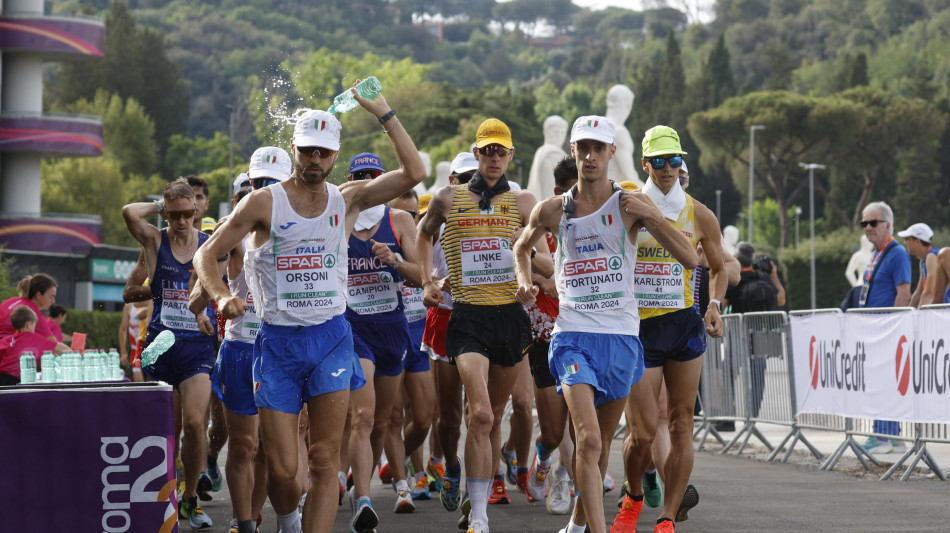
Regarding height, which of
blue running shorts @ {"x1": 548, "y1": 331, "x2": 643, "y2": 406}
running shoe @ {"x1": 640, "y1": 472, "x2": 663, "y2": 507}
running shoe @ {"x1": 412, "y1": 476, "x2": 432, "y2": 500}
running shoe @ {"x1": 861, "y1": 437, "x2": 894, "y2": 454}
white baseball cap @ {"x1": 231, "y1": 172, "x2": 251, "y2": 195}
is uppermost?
white baseball cap @ {"x1": 231, "y1": 172, "x2": 251, "y2": 195}

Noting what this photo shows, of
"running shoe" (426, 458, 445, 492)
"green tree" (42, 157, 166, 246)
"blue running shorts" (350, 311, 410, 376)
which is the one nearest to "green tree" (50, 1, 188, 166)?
"green tree" (42, 157, 166, 246)

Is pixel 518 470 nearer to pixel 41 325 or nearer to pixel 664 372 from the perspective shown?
pixel 664 372

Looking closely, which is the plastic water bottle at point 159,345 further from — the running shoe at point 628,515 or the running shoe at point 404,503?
the running shoe at point 628,515

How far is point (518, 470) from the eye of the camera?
11.7 m

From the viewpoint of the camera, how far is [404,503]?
34.6 ft

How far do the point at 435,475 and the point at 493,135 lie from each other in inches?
139

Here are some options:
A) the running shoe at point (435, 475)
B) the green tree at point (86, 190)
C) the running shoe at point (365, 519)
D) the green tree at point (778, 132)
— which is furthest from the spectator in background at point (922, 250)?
the green tree at point (778, 132)

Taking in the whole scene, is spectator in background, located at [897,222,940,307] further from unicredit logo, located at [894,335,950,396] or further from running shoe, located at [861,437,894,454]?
unicredit logo, located at [894,335,950,396]

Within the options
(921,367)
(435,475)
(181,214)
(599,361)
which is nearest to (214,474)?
(435,475)

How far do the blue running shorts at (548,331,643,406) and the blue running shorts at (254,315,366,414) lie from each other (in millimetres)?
1264

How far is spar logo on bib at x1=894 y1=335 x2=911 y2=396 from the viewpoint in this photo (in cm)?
1256

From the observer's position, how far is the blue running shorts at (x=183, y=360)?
9.94 meters

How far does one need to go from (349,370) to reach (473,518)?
5.76ft

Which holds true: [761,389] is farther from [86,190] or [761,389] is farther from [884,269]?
[86,190]
